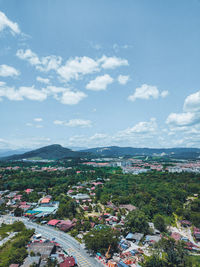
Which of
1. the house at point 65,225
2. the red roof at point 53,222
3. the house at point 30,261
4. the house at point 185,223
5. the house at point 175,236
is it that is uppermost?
the house at point 30,261

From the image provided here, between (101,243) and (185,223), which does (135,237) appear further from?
(185,223)

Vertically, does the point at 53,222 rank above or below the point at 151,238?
below

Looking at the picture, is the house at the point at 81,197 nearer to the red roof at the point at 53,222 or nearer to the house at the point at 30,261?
the red roof at the point at 53,222

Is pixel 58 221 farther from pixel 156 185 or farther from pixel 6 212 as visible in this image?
pixel 156 185

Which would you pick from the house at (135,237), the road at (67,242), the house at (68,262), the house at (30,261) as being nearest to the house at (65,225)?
the road at (67,242)

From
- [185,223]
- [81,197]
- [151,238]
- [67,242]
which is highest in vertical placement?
[81,197]

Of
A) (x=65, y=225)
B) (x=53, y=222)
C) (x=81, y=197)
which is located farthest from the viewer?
(x=81, y=197)

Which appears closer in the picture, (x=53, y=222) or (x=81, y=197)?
(x=53, y=222)

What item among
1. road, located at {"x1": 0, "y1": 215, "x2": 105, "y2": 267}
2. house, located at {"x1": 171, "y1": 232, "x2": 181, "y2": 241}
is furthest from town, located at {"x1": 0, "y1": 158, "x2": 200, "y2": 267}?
house, located at {"x1": 171, "y1": 232, "x2": 181, "y2": 241}

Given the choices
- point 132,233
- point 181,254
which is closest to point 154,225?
point 132,233

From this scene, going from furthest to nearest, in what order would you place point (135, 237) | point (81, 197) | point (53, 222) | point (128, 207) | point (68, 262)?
point (81, 197)
point (128, 207)
point (53, 222)
point (135, 237)
point (68, 262)

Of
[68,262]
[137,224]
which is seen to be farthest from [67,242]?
[137,224]
